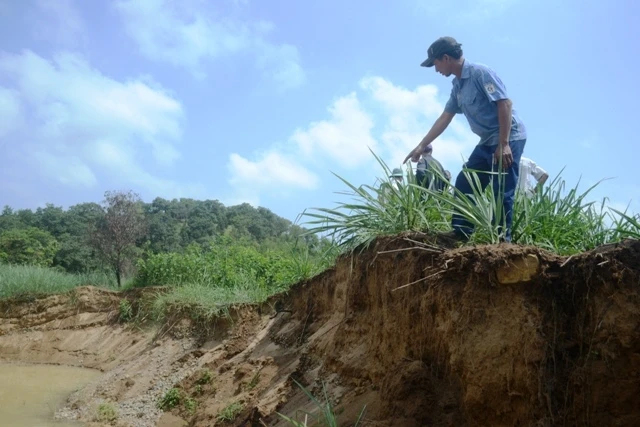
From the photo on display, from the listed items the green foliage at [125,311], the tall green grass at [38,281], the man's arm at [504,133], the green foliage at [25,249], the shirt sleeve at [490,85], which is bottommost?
the green foliage at [125,311]

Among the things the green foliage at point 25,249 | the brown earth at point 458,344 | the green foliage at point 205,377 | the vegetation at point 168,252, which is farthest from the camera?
the green foliage at point 25,249

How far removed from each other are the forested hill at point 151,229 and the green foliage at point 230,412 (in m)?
15.0

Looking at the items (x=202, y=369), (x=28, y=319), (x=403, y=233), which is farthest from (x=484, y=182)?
(x=28, y=319)

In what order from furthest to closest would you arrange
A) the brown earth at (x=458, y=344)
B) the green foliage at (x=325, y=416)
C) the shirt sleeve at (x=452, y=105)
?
the shirt sleeve at (x=452, y=105) < the green foliage at (x=325, y=416) < the brown earth at (x=458, y=344)

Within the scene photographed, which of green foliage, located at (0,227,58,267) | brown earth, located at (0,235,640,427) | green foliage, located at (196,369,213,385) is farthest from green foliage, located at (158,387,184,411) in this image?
green foliage, located at (0,227,58,267)

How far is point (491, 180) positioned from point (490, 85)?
0.98 metres

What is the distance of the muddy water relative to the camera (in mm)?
9047

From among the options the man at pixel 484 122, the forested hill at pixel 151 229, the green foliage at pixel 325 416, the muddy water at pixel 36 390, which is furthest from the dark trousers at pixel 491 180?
the forested hill at pixel 151 229

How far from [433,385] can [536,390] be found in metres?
0.79

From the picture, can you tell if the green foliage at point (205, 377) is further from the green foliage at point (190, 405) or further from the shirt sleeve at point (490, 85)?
the shirt sleeve at point (490, 85)

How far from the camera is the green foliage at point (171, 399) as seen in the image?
27.5 ft

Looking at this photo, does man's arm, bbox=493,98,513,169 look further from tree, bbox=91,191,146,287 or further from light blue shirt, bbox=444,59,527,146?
tree, bbox=91,191,146,287

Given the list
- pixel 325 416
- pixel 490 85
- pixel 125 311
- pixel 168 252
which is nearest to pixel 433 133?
pixel 490 85

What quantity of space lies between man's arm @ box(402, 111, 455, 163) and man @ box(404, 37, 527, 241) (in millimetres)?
78
